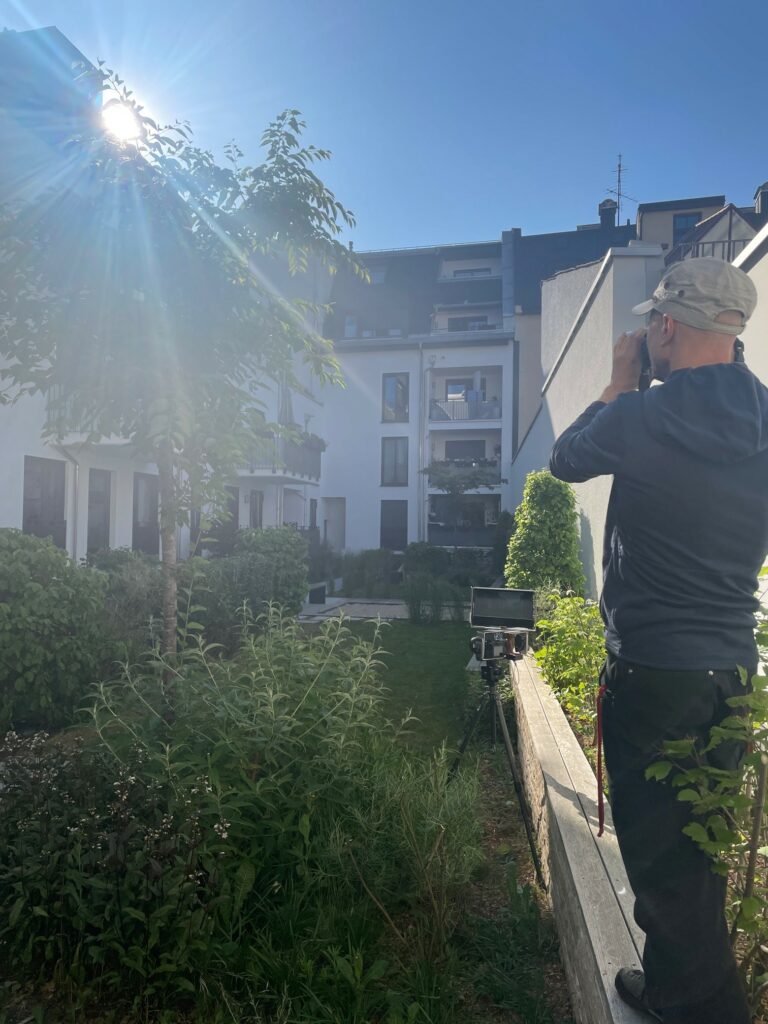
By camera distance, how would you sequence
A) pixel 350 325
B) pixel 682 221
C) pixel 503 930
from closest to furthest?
pixel 503 930, pixel 682 221, pixel 350 325

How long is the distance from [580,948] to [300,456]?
19225 mm

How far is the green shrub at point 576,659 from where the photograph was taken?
412cm

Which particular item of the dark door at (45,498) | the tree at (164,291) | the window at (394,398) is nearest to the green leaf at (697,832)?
the tree at (164,291)

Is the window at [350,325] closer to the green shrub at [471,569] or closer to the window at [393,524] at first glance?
the window at [393,524]

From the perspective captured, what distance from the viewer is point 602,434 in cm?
160

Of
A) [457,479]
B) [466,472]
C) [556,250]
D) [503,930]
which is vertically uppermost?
[556,250]

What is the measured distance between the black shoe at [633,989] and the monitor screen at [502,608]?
371cm

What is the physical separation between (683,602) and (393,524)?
2417cm

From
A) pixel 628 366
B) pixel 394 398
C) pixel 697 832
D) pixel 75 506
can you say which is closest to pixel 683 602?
pixel 697 832

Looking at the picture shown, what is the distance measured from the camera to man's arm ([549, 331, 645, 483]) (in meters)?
1.58

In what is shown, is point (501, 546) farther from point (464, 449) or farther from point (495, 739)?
point (495, 739)

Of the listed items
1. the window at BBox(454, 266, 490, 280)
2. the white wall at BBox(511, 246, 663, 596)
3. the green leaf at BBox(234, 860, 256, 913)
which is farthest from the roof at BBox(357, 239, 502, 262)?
the green leaf at BBox(234, 860, 256, 913)

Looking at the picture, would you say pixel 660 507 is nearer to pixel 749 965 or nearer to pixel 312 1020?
pixel 749 965

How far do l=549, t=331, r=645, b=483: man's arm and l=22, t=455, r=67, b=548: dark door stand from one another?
1054 centimetres
